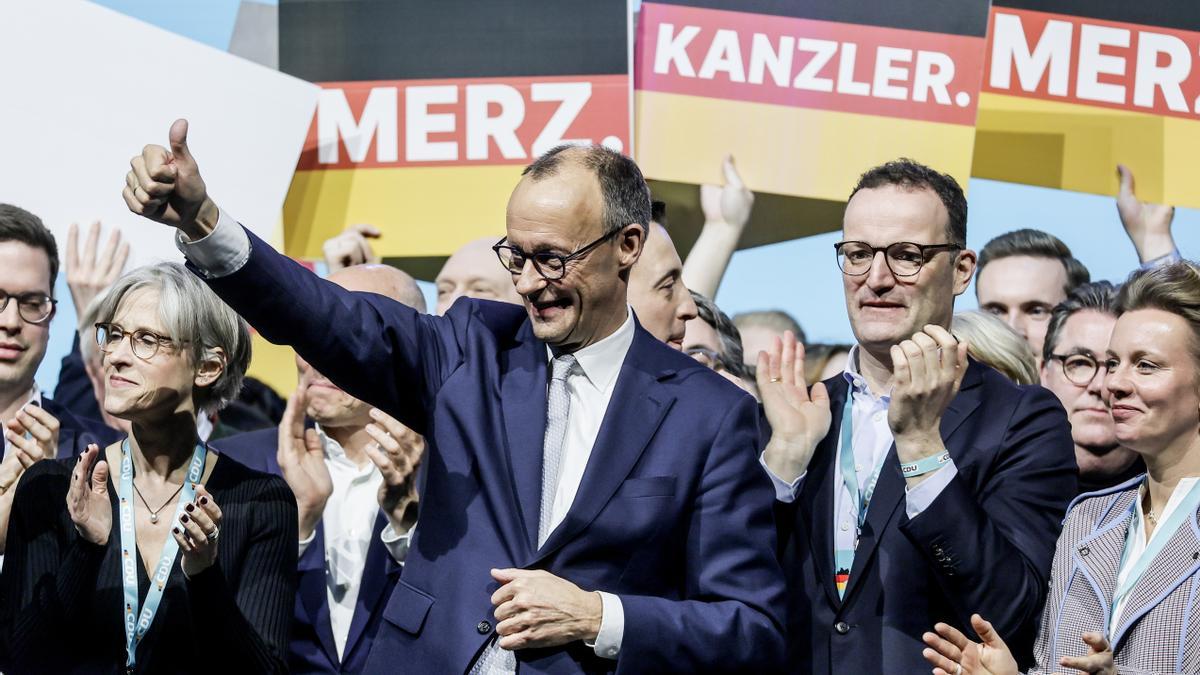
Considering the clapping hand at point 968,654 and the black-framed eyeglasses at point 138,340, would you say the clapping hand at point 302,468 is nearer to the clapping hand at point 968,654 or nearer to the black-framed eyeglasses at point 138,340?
the black-framed eyeglasses at point 138,340

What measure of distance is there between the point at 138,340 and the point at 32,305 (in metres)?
0.82

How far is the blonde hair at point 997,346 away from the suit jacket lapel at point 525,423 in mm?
1709

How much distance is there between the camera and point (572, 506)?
2828mm

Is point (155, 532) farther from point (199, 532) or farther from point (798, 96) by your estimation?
point (798, 96)

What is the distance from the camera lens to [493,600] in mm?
2652

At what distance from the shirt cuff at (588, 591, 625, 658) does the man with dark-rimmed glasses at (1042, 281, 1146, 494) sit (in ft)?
7.16

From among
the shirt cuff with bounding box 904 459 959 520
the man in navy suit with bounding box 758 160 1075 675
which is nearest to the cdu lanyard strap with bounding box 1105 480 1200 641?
the man in navy suit with bounding box 758 160 1075 675

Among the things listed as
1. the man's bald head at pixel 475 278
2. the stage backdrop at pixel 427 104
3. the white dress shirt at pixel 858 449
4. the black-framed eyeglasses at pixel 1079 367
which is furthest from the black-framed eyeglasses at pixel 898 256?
the stage backdrop at pixel 427 104

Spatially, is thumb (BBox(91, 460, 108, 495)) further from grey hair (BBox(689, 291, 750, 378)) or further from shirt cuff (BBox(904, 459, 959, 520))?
grey hair (BBox(689, 291, 750, 378))

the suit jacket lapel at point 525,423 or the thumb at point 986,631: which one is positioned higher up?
the suit jacket lapel at point 525,423

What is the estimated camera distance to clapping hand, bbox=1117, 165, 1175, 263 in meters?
5.21

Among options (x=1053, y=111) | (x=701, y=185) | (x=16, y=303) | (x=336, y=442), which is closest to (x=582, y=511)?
(x=336, y=442)

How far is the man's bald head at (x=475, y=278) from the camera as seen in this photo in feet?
15.8

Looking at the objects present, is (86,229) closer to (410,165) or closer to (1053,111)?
(410,165)
